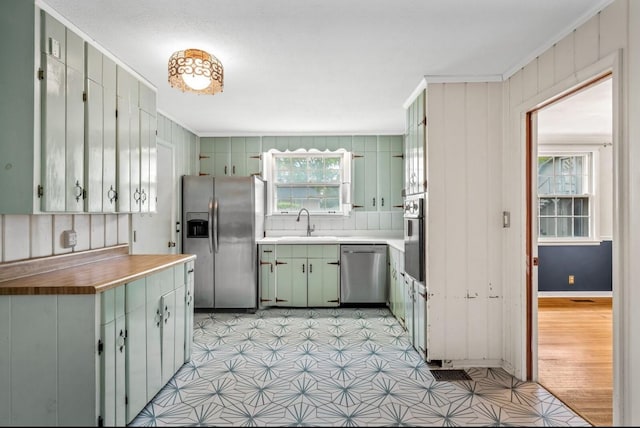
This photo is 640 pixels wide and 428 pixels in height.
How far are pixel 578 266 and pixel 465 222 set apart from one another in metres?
3.49

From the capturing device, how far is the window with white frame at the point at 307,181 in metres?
5.15

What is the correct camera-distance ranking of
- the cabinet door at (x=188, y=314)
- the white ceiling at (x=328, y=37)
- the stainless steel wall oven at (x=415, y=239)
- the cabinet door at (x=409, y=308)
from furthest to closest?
the cabinet door at (x=409, y=308)
the stainless steel wall oven at (x=415, y=239)
the cabinet door at (x=188, y=314)
the white ceiling at (x=328, y=37)

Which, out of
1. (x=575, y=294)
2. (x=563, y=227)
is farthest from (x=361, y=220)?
(x=575, y=294)

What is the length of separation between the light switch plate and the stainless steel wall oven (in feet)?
8.23

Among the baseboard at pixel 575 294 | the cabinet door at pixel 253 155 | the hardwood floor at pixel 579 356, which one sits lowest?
the hardwood floor at pixel 579 356

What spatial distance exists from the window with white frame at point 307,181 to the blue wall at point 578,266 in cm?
308

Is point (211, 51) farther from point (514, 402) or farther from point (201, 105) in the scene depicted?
point (514, 402)

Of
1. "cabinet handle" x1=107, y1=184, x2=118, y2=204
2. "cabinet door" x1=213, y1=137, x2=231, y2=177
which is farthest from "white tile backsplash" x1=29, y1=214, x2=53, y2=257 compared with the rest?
"cabinet door" x1=213, y1=137, x2=231, y2=177

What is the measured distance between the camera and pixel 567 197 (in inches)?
210

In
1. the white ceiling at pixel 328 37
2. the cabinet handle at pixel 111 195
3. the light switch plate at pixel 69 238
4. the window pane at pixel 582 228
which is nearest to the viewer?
the white ceiling at pixel 328 37

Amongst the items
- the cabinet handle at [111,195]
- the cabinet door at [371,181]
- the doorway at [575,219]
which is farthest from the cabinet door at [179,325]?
the doorway at [575,219]

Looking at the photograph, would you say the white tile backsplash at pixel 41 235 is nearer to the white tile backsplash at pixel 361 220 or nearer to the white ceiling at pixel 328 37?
the white ceiling at pixel 328 37

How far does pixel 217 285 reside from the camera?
4.41 meters

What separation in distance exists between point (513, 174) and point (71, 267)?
3147 mm
